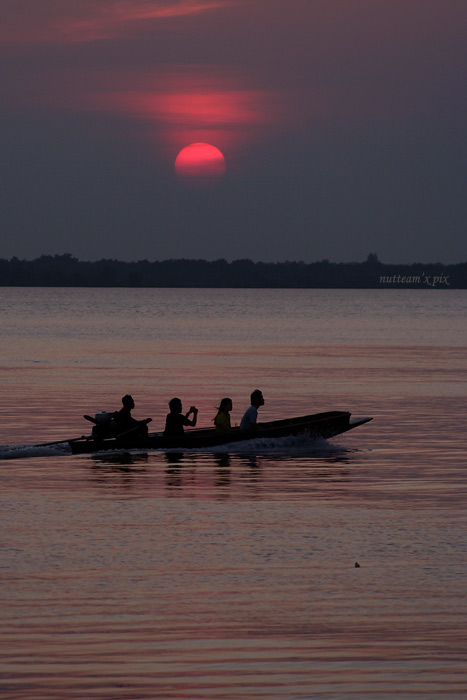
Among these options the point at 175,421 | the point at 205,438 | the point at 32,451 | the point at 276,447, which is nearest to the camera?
the point at 32,451

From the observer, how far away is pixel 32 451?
2948 centimetres

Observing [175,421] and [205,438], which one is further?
[205,438]

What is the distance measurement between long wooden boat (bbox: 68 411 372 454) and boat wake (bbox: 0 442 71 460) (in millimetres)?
251

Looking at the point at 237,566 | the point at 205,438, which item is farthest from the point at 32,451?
the point at 237,566

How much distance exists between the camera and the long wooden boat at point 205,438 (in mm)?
30672

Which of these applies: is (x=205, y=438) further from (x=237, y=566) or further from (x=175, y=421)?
(x=237, y=566)

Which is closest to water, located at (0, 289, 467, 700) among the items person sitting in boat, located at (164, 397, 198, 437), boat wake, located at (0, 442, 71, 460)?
boat wake, located at (0, 442, 71, 460)

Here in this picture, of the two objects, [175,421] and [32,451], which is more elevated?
[175,421]

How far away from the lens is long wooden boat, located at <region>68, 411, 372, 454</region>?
3067cm

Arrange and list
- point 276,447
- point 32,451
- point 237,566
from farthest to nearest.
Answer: point 276,447
point 32,451
point 237,566

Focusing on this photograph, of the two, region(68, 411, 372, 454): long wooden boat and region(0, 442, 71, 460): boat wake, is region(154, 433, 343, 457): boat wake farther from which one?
region(0, 442, 71, 460): boat wake

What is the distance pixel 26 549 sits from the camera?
1811 cm

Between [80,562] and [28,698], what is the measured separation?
6.06 metres

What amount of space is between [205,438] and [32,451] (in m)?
4.44
